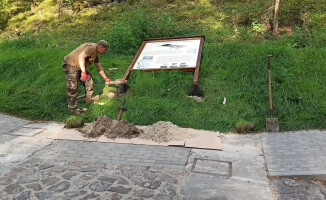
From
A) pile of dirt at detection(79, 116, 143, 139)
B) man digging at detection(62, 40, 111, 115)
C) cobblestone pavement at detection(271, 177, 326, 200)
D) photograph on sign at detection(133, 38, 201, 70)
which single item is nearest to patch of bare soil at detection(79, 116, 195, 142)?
pile of dirt at detection(79, 116, 143, 139)

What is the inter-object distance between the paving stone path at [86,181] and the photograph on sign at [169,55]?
11.6 ft

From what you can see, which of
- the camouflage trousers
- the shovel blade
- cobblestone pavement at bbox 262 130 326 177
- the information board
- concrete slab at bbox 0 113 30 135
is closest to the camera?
cobblestone pavement at bbox 262 130 326 177

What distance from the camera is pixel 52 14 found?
13430mm

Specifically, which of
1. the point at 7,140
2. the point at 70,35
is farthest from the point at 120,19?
the point at 7,140

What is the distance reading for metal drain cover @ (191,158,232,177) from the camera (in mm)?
4387

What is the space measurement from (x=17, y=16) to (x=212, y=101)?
35.4ft

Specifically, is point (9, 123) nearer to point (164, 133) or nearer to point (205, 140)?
point (164, 133)

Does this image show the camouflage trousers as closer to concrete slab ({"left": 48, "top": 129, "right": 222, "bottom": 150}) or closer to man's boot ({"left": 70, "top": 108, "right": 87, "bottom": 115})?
man's boot ({"left": 70, "top": 108, "right": 87, "bottom": 115})

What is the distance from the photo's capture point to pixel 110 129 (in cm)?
566

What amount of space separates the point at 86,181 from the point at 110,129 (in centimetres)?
168

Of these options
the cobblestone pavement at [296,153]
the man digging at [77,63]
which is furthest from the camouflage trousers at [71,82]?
the cobblestone pavement at [296,153]

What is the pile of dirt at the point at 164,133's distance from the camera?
546cm

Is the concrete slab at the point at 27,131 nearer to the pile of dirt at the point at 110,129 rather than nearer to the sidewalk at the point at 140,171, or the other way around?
the sidewalk at the point at 140,171

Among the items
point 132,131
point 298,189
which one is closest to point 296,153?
point 298,189
